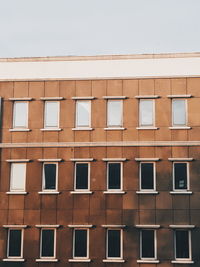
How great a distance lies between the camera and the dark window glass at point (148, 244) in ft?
81.4

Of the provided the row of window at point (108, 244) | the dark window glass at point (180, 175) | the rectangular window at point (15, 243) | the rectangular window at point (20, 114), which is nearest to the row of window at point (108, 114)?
the rectangular window at point (20, 114)

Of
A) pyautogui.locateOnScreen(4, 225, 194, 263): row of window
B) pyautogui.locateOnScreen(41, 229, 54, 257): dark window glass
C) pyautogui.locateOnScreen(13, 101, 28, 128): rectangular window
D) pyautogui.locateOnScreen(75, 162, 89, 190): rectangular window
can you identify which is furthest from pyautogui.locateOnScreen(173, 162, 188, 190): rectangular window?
pyautogui.locateOnScreen(13, 101, 28, 128): rectangular window

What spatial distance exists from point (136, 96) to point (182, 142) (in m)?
3.71

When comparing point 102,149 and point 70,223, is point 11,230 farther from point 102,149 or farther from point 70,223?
point 102,149

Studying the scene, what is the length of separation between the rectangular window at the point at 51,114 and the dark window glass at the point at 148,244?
794cm

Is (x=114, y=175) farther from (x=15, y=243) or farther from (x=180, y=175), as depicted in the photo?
(x=15, y=243)

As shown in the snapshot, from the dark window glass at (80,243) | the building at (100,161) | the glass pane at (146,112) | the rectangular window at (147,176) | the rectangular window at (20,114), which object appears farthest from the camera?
the rectangular window at (20,114)

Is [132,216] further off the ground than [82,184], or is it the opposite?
[82,184]

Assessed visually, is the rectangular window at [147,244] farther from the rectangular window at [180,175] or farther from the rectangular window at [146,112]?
the rectangular window at [146,112]

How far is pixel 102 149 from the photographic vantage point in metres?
26.0

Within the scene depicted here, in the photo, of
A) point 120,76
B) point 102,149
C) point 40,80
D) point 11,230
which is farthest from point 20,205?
point 120,76

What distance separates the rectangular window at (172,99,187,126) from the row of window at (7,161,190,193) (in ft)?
7.71

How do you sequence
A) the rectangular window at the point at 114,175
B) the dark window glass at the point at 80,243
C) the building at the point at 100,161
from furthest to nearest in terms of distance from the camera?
the rectangular window at the point at 114,175 → the dark window glass at the point at 80,243 → the building at the point at 100,161

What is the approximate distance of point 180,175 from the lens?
1004 inches
